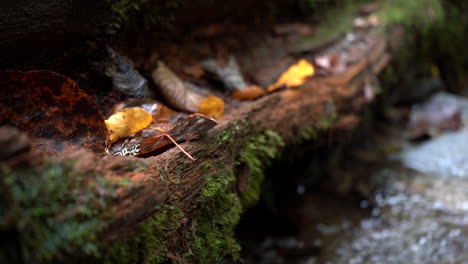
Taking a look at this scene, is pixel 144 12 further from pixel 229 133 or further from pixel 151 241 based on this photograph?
pixel 151 241

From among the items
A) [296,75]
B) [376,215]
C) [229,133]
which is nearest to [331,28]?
[296,75]

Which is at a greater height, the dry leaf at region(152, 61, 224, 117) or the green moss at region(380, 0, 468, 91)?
the dry leaf at region(152, 61, 224, 117)

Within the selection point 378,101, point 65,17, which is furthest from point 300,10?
point 65,17

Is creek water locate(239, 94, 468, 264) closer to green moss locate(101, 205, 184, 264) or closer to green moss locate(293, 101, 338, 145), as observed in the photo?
green moss locate(293, 101, 338, 145)

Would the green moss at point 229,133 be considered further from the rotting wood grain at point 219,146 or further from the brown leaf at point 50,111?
the brown leaf at point 50,111

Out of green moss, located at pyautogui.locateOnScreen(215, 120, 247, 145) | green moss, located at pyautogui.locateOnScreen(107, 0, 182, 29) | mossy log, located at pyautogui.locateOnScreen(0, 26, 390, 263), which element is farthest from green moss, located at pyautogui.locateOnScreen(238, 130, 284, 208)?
green moss, located at pyautogui.locateOnScreen(107, 0, 182, 29)

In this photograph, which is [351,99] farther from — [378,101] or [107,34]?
Answer: [107,34]
